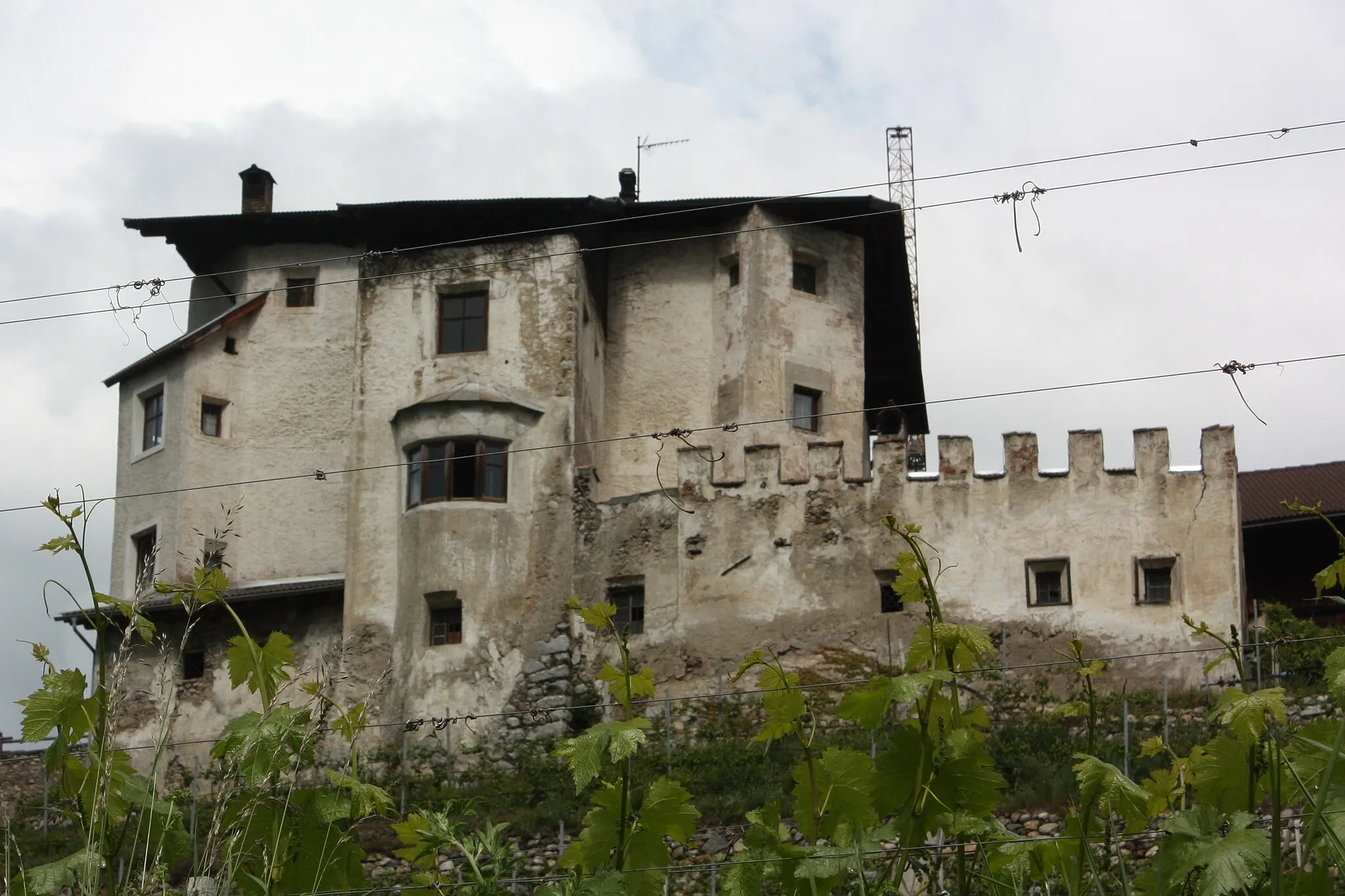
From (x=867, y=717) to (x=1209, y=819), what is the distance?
52.5 inches

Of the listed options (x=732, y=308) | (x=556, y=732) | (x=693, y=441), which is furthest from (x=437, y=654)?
(x=732, y=308)

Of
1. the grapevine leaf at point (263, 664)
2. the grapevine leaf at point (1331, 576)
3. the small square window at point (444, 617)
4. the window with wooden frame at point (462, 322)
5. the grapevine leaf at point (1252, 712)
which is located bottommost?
the grapevine leaf at point (1252, 712)

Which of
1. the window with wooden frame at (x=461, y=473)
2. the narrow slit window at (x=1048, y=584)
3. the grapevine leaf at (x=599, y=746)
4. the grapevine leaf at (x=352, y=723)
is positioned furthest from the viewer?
the window with wooden frame at (x=461, y=473)

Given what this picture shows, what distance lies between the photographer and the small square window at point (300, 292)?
125 ft

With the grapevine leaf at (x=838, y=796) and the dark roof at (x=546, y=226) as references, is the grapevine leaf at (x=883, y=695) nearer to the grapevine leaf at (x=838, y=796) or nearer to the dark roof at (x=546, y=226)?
the grapevine leaf at (x=838, y=796)

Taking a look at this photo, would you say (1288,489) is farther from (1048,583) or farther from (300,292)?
(300,292)

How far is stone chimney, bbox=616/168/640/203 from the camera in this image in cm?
4000

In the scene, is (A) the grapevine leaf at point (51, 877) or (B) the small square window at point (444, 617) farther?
(B) the small square window at point (444, 617)

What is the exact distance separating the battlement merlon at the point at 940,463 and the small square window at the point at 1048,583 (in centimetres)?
151

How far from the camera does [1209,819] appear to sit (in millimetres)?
7113

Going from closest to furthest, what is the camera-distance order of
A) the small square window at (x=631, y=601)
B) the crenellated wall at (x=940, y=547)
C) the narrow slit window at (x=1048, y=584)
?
1. the crenellated wall at (x=940, y=547)
2. the narrow slit window at (x=1048, y=584)
3. the small square window at (x=631, y=601)

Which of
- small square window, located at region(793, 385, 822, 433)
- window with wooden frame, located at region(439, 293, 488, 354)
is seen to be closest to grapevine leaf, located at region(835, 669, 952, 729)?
small square window, located at region(793, 385, 822, 433)

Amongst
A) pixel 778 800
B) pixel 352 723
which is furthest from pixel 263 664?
pixel 778 800

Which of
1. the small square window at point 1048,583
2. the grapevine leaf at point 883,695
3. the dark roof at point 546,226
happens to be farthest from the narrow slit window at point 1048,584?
the grapevine leaf at point 883,695
